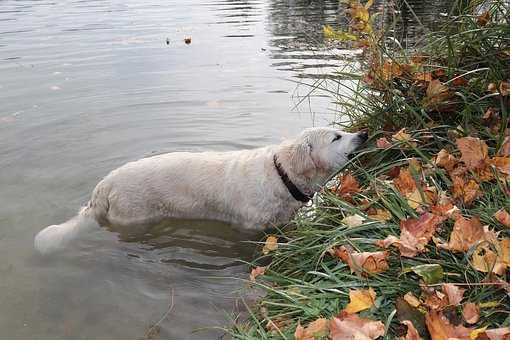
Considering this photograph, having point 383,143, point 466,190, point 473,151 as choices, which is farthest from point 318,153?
point 466,190

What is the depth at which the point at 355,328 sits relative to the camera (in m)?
2.52

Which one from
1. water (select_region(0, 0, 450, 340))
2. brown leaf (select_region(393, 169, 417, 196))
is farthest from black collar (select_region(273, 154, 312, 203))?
brown leaf (select_region(393, 169, 417, 196))

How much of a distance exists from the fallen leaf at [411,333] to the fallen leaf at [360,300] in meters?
0.26

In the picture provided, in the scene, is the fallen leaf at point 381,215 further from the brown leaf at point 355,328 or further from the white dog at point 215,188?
the white dog at point 215,188

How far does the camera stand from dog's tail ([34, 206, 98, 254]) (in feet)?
16.1

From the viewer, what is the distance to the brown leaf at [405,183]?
3.49 meters

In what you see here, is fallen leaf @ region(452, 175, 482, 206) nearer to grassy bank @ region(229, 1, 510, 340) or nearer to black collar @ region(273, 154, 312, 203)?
grassy bank @ region(229, 1, 510, 340)

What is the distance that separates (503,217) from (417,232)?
0.48m

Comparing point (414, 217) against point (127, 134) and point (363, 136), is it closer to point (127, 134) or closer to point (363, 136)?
point (363, 136)

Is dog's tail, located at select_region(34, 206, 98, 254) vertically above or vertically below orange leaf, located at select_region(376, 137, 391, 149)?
below

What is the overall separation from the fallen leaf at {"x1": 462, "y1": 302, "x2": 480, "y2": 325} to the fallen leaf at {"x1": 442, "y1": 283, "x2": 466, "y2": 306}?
0.19ft

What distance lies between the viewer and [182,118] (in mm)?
8383

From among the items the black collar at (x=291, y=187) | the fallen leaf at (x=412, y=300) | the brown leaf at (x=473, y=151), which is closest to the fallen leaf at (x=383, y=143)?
the brown leaf at (x=473, y=151)

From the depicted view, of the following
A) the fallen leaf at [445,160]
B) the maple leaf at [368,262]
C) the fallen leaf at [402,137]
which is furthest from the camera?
the fallen leaf at [402,137]
